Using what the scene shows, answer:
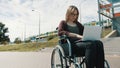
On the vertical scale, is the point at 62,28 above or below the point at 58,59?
above

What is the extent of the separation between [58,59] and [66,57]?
0.44m

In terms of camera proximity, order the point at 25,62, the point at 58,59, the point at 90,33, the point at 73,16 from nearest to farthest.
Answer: the point at 90,33 → the point at 73,16 → the point at 58,59 → the point at 25,62

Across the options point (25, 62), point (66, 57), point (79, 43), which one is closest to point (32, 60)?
Result: point (25, 62)

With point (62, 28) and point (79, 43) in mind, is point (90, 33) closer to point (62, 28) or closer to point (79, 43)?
point (79, 43)

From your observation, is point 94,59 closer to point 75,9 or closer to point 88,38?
point 88,38

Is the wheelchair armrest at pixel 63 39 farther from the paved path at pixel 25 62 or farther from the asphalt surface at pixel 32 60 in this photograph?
the paved path at pixel 25 62

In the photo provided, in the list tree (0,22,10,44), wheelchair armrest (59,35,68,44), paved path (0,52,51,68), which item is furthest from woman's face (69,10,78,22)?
tree (0,22,10,44)

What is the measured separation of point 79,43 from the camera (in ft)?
16.6

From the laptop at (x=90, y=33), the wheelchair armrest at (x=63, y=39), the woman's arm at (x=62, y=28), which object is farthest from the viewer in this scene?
the woman's arm at (x=62, y=28)

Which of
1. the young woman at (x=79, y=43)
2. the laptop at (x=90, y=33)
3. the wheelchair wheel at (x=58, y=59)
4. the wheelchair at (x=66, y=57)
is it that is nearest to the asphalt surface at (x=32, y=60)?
the wheelchair wheel at (x=58, y=59)

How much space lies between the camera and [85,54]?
4793 millimetres

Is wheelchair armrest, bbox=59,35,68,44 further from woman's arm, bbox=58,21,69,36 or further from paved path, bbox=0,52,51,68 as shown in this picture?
paved path, bbox=0,52,51,68

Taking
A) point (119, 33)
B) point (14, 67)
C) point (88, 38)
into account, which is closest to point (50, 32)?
point (119, 33)

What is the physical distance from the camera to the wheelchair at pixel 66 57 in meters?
5.10
